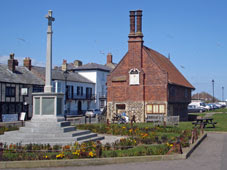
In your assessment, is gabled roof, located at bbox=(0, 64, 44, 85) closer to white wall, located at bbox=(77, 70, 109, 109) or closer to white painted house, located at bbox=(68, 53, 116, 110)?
white painted house, located at bbox=(68, 53, 116, 110)

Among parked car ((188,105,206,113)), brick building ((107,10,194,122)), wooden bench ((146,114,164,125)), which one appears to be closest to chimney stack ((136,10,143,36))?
brick building ((107,10,194,122))

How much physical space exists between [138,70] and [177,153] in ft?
86.7

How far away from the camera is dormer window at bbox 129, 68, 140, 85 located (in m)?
40.1

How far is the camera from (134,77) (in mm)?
40312

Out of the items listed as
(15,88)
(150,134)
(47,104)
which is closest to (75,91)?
(15,88)

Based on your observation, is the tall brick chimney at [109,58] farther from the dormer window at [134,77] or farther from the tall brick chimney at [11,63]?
the dormer window at [134,77]

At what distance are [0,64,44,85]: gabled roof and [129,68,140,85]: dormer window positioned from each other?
15.1 meters

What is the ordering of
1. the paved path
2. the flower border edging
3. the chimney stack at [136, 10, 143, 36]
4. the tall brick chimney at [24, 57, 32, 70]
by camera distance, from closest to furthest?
the paved path, the flower border edging, the chimney stack at [136, 10, 143, 36], the tall brick chimney at [24, 57, 32, 70]

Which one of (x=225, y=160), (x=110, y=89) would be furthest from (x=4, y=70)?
(x=225, y=160)

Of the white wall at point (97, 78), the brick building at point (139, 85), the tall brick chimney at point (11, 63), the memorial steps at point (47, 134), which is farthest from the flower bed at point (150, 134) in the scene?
the white wall at point (97, 78)

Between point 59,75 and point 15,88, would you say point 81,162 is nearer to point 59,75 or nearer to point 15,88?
point 15,88

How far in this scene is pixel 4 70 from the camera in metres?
44.5

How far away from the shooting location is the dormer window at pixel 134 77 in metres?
40.1

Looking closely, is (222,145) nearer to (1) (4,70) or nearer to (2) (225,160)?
(2) (225,160)
